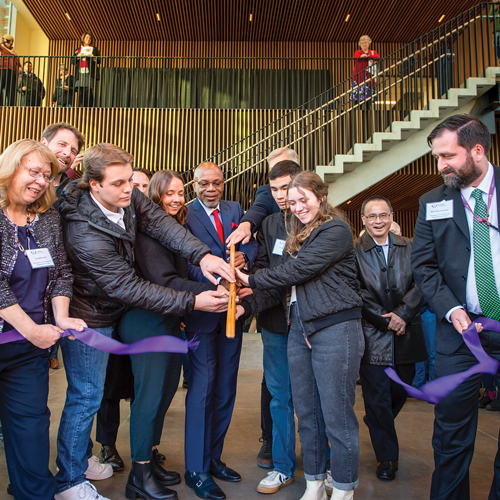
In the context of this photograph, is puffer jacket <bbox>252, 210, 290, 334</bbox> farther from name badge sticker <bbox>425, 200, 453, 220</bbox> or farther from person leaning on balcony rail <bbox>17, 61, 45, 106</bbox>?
person leaning on balcony rail <bbox>17, 61, 45, 106</bbox>

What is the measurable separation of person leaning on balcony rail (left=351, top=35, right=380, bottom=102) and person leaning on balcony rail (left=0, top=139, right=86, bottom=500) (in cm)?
614

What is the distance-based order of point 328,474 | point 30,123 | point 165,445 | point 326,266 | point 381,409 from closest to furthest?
point 326,266, point 328,474, point 381,409, point 165,445, point 30,123

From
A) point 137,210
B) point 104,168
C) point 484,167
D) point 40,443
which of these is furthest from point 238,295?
point 484,167

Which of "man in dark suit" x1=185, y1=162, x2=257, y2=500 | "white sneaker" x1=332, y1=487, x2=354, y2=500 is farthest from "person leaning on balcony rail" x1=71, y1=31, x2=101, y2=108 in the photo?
"white sneaker" x1=332, y1=487, x2=354, y2=500

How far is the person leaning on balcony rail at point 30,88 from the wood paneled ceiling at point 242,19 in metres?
2.16

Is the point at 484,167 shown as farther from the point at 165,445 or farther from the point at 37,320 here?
the point at 165,445

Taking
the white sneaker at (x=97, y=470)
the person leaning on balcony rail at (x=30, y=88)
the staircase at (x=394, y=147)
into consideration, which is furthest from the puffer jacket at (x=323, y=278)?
the person leaning on balcony rail at (x=30, y=88)

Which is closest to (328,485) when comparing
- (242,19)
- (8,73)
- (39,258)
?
(39,258)

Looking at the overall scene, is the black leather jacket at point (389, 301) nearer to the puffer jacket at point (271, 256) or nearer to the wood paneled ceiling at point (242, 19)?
the puffer jacket at point (271, 256)

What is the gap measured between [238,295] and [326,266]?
1.76ft

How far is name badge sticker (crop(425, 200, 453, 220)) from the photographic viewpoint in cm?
193

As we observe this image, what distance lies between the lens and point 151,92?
9.56m

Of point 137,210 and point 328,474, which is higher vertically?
point 137,210

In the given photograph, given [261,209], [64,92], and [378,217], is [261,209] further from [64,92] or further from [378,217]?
[64,92]
